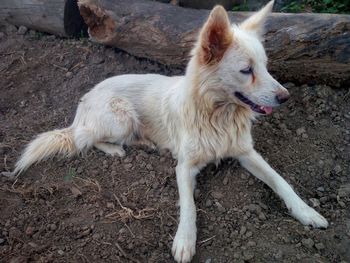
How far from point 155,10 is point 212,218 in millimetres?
2572

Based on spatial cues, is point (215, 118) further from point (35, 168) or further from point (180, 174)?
point (35, 168)

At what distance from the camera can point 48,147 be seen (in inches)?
172

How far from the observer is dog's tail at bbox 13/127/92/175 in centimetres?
429

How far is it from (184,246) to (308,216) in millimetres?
1015

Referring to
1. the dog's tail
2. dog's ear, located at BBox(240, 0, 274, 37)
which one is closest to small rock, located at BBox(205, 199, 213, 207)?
the dog's tail

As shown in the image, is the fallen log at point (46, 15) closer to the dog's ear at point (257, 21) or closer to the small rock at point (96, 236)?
the dog's ear at point (257, 21)

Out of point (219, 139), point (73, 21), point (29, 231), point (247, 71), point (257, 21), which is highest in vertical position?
point (257, 21)

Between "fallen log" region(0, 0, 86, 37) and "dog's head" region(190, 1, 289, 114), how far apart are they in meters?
2.68

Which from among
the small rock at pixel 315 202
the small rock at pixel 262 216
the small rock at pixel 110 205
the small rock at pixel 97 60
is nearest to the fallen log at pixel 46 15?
the small rock at pixel 97 60

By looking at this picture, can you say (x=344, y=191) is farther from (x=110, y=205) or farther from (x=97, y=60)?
(x=97, y=60)

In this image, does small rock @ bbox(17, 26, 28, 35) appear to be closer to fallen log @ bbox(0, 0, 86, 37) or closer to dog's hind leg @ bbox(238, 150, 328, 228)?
fallen log @ bbox(0, 0, 86, 37)

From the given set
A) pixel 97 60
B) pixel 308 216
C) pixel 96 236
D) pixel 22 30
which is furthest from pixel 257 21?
pixel 22 30

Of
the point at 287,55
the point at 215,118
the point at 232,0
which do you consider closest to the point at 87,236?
the point at 215,118

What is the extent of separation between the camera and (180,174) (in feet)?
13.1
